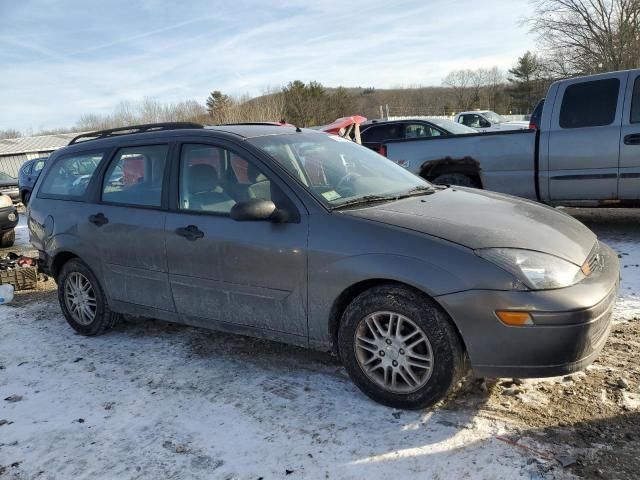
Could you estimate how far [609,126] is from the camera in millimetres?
6391

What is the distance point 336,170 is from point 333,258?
2.89 feet

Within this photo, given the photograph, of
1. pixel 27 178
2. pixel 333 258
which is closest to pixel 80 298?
pixel 333 258

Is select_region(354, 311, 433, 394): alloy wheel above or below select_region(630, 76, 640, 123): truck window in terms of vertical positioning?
below

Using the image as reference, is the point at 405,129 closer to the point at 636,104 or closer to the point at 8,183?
the point at 636,104

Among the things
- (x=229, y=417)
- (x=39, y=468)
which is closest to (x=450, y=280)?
(x=229, y=417)

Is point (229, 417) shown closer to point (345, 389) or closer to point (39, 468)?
point (345, 389)

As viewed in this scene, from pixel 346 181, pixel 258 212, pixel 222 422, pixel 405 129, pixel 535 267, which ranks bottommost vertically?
pixel 222 422

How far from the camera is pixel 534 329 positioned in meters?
2.69

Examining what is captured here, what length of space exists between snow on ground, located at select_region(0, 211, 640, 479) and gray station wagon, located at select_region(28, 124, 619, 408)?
278 mm

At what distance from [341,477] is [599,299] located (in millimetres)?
1603

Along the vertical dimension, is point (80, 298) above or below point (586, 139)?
below

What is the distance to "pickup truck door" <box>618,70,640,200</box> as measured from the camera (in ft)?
20.4

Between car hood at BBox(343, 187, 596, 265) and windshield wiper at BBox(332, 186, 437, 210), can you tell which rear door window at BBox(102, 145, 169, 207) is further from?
car hood at BBox(343, 187, 596, 265)

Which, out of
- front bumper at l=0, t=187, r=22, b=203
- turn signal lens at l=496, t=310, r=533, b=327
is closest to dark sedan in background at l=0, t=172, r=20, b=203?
front bumper at l=0, t=187, r=22, b=203
